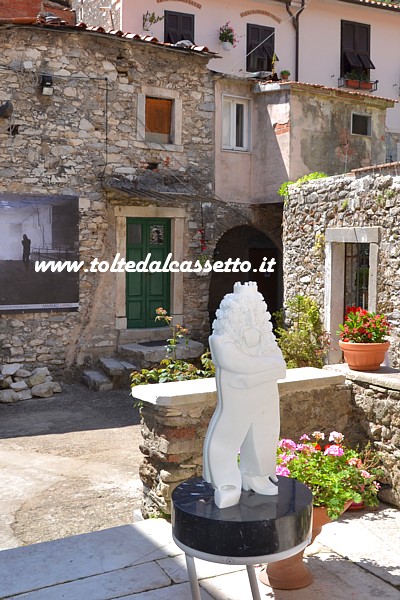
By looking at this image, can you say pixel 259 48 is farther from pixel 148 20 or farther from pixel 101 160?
pixel 101 160

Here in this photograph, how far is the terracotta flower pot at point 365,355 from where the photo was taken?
18.7 feet

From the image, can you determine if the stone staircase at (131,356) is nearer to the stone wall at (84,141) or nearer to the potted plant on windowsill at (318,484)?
the stone wall at (84,141)

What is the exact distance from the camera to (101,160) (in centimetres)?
1173

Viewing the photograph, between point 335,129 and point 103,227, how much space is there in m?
4.83

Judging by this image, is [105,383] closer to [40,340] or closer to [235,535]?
[40,340]

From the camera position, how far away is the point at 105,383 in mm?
11188

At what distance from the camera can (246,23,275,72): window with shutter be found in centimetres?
1512

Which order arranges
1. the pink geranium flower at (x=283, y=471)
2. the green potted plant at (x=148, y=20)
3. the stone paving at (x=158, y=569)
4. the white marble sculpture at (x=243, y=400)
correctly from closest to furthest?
the white marble sculpture at (x=243, y=400) < the stone paving at (x=158, y=569) < the pink geranium flower at (x=283, y=471) < the green potted plant at (x=148, y=20)

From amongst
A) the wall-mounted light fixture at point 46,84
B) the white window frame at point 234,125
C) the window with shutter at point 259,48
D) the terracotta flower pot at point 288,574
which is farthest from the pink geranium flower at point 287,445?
the window with shutter at point 259,48

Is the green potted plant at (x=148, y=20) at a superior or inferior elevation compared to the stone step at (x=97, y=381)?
superior

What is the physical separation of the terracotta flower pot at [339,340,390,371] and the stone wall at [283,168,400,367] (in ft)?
9.75

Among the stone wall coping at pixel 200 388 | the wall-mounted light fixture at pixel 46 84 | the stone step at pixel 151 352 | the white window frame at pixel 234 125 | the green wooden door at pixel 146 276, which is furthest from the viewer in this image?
the white window frame at pixel 234 125

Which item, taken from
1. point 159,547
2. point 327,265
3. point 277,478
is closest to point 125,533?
point 159,547

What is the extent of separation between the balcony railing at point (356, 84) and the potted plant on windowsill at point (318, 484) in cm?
1314
